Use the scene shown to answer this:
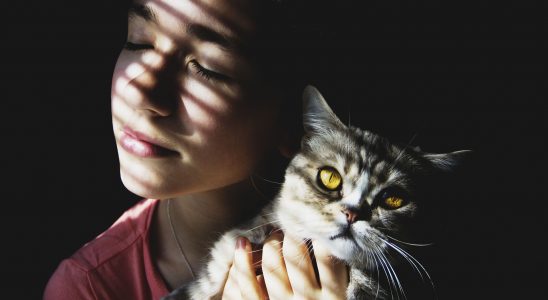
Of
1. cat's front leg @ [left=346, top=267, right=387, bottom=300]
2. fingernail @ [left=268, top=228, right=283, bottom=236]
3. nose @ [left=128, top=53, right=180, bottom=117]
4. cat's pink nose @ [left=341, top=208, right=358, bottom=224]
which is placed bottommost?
cat's front leg @ [left=346, top=267, right=387, bottom=300]

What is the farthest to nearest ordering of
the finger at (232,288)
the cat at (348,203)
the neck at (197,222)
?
the neck at (197,222)
the finger at (232,288)
the cat at (348,203)

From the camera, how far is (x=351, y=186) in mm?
1071

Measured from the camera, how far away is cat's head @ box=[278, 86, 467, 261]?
102 centimetres

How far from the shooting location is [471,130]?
1.54 metres

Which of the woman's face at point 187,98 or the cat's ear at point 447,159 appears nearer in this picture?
the woman's face at point 187,98

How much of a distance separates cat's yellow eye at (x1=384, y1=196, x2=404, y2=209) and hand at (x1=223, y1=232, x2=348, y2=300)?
197 millimetres

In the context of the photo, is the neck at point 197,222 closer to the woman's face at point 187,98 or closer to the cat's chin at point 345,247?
the woman's face at point 187,98

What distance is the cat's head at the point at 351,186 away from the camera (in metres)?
1.02

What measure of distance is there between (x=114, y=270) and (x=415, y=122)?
113cm

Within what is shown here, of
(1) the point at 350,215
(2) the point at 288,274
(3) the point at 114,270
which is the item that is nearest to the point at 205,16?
(1) the point at 350,215

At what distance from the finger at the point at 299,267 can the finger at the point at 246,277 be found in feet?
0.30

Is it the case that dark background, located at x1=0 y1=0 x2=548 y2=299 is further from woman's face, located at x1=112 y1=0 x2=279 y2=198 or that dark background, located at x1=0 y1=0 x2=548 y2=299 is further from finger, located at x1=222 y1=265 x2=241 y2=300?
finger, located at x1=222 y1=265 x2=241 y2=300

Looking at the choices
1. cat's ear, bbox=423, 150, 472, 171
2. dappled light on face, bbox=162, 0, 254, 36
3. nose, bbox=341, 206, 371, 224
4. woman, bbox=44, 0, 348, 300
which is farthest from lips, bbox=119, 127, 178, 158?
cat's ear, bbox=423, 150, 472, 171

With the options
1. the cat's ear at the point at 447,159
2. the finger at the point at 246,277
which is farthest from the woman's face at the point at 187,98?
the cat's ear at the point at 447,159
